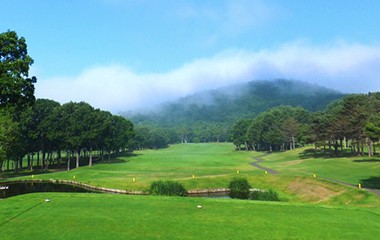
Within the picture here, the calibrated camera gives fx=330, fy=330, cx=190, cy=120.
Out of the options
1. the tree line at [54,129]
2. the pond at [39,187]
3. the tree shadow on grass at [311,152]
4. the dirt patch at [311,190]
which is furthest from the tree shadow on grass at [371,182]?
the tree line at [54,129]

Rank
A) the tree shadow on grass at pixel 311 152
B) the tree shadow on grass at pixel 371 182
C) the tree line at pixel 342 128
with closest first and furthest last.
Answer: the tree shadow on grass at pixel 371 182, the tree line at pixel 342 128, the tree shadow on grass at pixel 311 152

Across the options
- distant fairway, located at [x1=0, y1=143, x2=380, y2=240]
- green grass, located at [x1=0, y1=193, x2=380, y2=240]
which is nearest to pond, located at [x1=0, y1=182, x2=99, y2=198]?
distant fairway, located at [x1=0, y1=143, x2=380, y2=240]

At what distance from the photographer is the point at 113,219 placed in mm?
24094

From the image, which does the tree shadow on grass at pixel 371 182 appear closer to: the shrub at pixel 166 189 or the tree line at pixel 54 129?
the shrub at pixel 166 189

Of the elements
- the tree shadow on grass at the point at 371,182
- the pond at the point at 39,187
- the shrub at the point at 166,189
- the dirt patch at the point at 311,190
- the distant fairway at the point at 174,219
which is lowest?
the dirt patch at the point at 311,190

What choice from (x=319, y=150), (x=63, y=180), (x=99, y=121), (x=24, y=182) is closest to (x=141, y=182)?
(x=63, y=180)

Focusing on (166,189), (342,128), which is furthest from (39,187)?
(342,128)

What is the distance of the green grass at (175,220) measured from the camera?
20.2 metres

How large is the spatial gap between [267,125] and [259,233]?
14690cm

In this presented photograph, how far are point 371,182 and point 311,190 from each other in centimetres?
932

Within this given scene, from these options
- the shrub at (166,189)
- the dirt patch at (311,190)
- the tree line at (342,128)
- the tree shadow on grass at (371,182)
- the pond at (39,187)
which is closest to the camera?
the shrub at (166,189)

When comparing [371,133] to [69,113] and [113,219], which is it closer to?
[113,219]

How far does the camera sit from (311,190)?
53.2 m

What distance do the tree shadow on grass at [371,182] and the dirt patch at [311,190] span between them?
16.9ft
